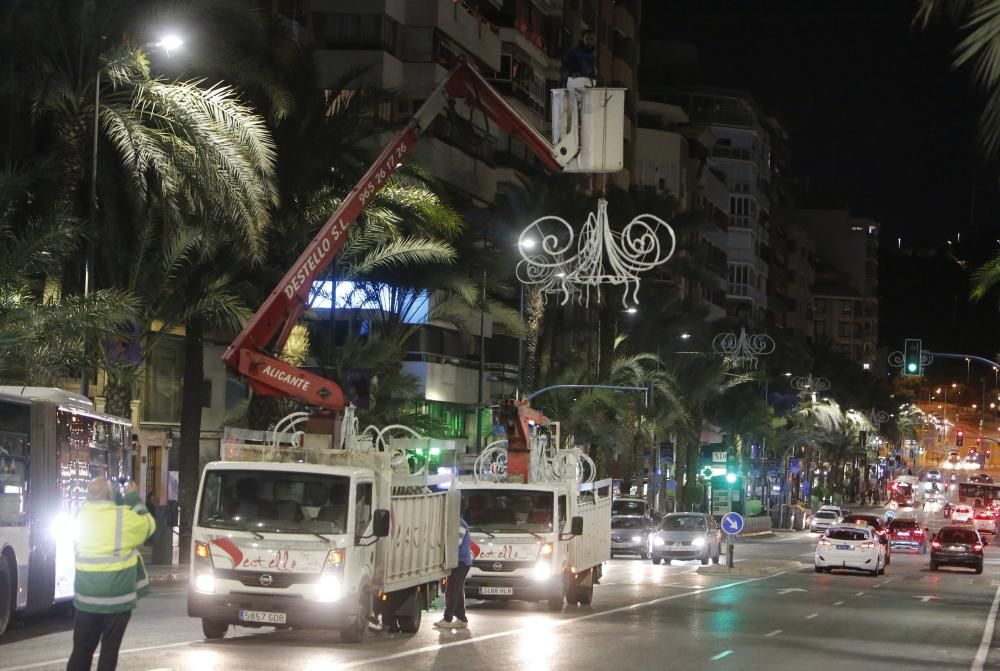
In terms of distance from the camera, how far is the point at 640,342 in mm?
72312

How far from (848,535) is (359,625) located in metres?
31.0

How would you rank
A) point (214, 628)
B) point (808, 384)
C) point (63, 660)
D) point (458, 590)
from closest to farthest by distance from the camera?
point (63, 660), point (214, 628), point (458, 590), point (808, 384)

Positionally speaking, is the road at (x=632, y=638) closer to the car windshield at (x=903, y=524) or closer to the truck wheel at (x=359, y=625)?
the truck wheel at (x=359, y=625)

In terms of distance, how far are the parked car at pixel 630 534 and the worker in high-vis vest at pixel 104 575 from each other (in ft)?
146

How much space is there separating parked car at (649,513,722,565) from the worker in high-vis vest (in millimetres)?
38556

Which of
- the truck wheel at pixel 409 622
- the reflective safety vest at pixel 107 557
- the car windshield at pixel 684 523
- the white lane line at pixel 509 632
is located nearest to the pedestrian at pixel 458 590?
the white lane line at pixel 509 632

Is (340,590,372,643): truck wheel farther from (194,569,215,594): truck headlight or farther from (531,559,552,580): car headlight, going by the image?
(531,559,552,580): car headlight

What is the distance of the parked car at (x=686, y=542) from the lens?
51.6m

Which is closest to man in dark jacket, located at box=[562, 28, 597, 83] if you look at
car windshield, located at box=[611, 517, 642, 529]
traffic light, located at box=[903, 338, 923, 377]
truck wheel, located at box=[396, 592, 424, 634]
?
truck wheel, located at box=[396, 592, 424, 634]

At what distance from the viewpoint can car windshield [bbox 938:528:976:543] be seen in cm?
5550

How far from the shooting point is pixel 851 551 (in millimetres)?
48844

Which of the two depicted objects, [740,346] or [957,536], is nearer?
[957,536]

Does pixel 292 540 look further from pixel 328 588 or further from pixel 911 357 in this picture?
pixel 911 357

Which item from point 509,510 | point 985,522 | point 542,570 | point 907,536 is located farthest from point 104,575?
point 985,522
